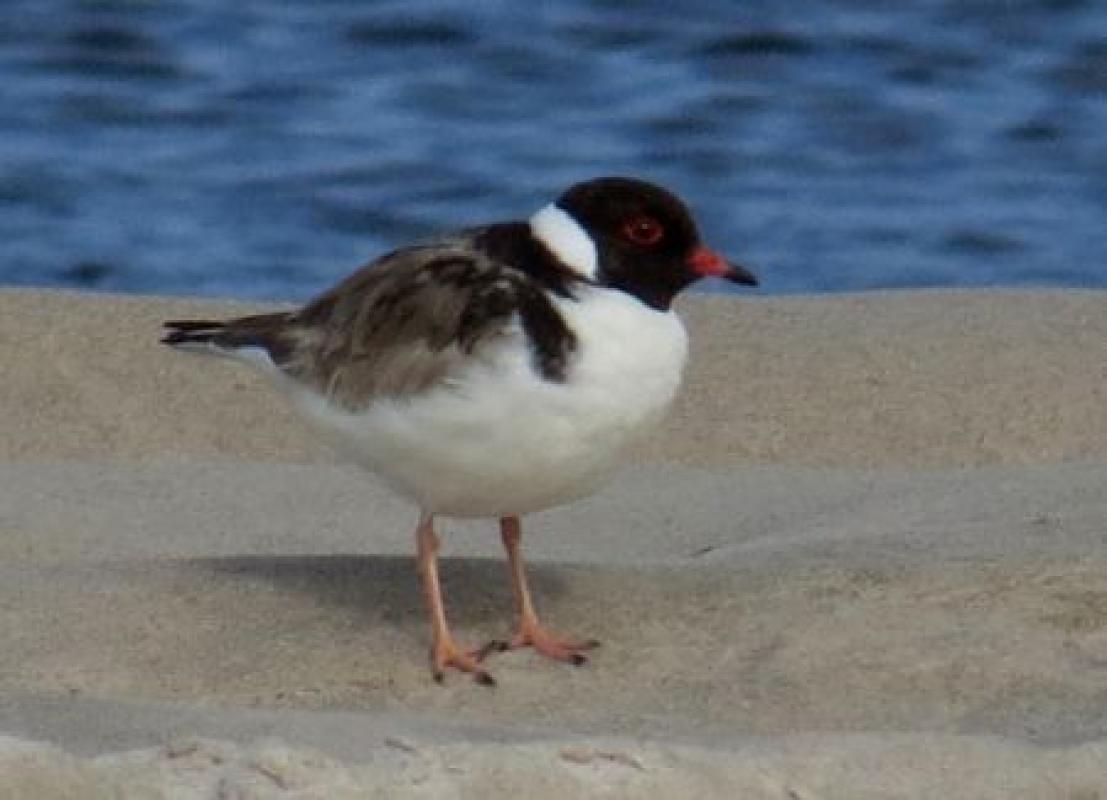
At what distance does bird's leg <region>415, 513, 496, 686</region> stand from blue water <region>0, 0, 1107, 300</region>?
5332 mm

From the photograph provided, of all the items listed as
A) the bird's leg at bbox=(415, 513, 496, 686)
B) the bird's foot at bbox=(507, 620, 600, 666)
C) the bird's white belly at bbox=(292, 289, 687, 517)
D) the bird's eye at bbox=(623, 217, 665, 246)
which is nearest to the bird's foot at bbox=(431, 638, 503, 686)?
the bird's leg at bbox=(415, 513, 496, 686)

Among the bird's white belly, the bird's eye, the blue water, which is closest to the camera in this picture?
the bird's white belly

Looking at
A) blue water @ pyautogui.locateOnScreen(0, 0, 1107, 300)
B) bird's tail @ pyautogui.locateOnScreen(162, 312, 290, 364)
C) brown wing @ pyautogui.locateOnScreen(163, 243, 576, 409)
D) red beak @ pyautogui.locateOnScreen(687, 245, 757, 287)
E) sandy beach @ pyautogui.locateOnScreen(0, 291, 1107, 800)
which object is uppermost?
red beak @ pyautogui.locateOnScreen(687, 245, 757, 287)

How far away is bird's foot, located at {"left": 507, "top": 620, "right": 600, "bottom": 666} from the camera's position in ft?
18.7

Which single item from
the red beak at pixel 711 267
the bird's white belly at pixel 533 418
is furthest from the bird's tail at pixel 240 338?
the red beak at pixel 711 267

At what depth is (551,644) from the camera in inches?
227

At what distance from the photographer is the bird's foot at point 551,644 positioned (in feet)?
18.7

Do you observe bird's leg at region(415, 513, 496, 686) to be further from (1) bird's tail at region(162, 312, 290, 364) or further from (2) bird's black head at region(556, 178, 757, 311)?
(2) bird's black head at region(556, 178, 757, 311)

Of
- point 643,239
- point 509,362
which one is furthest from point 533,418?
point 643,239

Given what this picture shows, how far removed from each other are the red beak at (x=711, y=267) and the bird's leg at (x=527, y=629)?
59 cm

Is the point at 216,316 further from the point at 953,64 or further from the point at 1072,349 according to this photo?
the point at 953,64

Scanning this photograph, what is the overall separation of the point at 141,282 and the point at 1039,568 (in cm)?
603

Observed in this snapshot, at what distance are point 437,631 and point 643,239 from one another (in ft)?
2.61

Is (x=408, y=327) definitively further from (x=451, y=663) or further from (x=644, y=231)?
(x=451, y=663)
